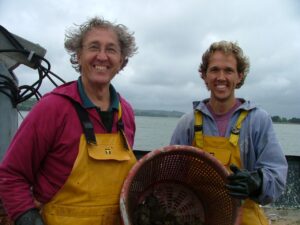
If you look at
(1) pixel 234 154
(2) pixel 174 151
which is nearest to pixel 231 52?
(1) pixel 234 154

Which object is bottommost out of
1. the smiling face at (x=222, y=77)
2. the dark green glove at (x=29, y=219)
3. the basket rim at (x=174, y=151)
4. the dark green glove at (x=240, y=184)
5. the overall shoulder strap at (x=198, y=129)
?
the dark green glove at (x=29, y=219)

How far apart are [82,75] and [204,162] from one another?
909 millimetres

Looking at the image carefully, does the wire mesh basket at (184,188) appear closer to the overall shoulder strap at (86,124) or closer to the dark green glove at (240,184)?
the dark green glove at (240,184)

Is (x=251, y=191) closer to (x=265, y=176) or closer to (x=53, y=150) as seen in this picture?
(x=265, y=176)

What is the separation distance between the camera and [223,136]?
9.61 ft

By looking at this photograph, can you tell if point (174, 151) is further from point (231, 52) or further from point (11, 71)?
point (11, 71)

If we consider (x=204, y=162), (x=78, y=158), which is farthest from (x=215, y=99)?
(x=78, y=158)

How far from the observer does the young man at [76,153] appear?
2199 millimetres

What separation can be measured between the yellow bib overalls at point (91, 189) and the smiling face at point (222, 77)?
0.92 meters

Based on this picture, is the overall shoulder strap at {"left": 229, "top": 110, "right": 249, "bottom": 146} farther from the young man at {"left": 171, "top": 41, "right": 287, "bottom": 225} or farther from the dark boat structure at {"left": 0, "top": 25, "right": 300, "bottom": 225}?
the dark boat structure at {"left": 0, "top": 25, "right": 300, "bottom": 225}

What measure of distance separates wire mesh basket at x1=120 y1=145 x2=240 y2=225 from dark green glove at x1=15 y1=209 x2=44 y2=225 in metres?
0.53

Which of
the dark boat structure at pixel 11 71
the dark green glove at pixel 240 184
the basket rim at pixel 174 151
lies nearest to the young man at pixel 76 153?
the basket rim at pixel 174 151

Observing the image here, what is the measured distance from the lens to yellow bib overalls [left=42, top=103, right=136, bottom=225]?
2.30 metres

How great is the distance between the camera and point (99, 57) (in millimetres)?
2469
